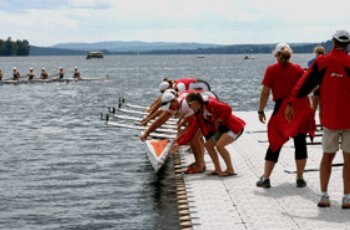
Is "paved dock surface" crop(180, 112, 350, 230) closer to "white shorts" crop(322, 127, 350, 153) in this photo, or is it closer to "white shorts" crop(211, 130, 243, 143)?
"white shorts" crop(211, 130, 243, 143)

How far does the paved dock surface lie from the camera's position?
9156mm

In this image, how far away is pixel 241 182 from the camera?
12.1 metres

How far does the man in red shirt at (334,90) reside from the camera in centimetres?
918

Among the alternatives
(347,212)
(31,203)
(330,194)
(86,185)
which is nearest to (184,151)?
(86,185)

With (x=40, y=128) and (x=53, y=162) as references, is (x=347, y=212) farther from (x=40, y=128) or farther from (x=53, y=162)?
(x=40, y=128)

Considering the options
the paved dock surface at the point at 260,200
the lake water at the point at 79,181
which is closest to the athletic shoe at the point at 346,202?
the paved dock surface at the point at 260,200

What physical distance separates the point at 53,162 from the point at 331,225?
13.7 meters

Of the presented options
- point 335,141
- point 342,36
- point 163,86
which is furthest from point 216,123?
point 163,86

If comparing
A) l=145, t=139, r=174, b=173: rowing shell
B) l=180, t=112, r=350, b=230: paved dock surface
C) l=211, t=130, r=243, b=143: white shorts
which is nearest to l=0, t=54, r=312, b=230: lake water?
l=145, t=139, r=174, b=173: rowing shell

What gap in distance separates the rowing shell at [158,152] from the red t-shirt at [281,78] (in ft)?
12.3

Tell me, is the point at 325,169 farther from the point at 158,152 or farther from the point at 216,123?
the point at 158,152

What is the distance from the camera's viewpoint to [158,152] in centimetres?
1495

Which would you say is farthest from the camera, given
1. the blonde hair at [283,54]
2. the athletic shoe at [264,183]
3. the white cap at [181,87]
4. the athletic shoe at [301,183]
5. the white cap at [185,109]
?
the white cap at [181,87]

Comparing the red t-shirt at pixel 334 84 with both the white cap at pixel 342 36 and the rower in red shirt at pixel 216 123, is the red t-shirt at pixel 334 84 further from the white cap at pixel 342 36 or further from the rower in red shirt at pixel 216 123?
the rower in red shirt at pixel 216 123
